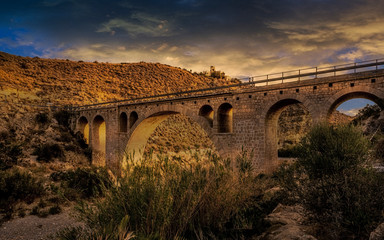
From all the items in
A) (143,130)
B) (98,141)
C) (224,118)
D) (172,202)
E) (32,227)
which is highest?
(224,118)

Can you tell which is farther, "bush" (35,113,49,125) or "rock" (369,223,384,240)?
"bush" (35,113,49,125)

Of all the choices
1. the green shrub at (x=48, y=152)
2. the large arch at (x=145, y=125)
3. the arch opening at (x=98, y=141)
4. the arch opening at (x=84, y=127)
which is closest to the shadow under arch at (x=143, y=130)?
the large arch at (x=145, y=125)

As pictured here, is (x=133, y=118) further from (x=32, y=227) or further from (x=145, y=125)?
(x=32, y=227)

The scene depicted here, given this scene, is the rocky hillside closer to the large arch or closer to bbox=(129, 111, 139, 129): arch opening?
the large arch

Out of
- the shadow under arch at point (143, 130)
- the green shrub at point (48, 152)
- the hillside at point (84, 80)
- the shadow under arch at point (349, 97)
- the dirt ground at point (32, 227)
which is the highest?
the hillside at point (84, 80)

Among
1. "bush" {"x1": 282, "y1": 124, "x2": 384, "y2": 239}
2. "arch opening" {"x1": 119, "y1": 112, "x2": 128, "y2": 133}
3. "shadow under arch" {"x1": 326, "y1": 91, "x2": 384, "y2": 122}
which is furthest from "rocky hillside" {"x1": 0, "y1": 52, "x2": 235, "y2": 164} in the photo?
"bush" {"x1": 282, "y1": 124, "x2": 384, "y2": 239}

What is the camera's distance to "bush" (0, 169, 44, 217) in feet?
38.6

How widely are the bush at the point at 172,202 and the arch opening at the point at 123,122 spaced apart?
77.3ft

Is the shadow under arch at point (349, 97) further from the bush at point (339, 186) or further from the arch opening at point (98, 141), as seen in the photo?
the arch opening at point (98, 141)

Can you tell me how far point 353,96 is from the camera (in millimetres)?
13203

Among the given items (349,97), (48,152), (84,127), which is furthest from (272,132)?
(84,127)

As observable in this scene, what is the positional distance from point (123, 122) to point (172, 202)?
25.4 metres

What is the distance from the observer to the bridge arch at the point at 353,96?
11.8m

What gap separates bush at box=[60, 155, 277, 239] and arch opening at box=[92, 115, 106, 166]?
28.1 meters
